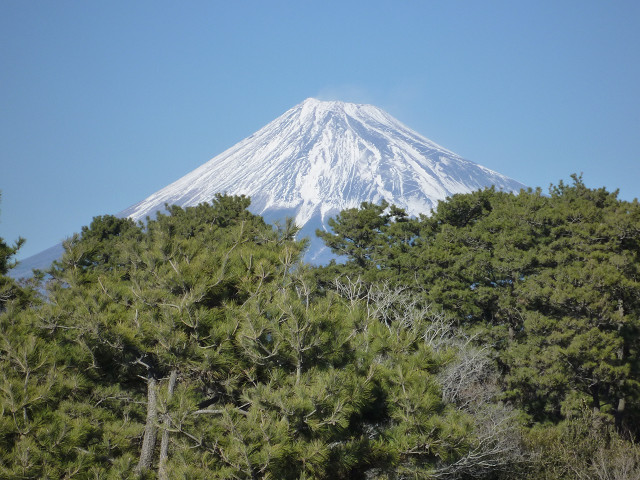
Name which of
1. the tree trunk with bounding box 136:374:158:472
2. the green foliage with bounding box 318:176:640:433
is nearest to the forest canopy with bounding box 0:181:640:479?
the tree trunk with bounding box 136:374:158:472

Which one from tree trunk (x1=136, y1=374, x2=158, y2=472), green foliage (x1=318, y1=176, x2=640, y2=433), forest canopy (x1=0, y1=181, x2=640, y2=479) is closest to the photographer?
forest canopy (x1=0, y1=181, x2=640, y2=479)

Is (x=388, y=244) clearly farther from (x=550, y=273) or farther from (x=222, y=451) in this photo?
(x=222, y=451)

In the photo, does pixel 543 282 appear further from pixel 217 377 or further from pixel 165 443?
pixel 165 443

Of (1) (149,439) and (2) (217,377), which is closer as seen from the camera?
(1) (149,439)

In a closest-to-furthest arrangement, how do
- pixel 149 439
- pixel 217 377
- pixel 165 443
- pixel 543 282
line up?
pixel 165 443 → pixel 149 439 → pixel 217 377 → pixel 543 282

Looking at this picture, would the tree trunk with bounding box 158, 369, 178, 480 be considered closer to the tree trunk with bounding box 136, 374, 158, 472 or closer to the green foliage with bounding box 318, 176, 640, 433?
the tree trunk with bounding box 136, 374, 158, 472

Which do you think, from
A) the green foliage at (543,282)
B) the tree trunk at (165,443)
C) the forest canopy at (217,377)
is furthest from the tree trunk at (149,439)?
the green foliage at (543,282)

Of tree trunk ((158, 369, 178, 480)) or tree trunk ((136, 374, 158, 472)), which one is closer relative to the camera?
tree trunk ((158, 369, 178, 480))

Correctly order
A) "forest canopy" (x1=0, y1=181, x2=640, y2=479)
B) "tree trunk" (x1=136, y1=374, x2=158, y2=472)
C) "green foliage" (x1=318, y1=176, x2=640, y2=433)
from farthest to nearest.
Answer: "green foliage" (x1=318, y1=176, x2=640, y2=433)
"tree trunk" (x1=136, y1=374, x2=158, y2=472)
"forest canopy" (x1=0, y1=181, x2=640, y2=479)

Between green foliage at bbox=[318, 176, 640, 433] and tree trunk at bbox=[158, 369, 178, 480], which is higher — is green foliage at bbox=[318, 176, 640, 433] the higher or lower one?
the higher one

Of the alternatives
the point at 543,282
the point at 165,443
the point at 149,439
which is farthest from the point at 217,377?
the point at 543,282

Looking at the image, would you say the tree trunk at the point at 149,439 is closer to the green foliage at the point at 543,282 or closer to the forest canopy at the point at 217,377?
the forest canopy at the point at 217,377

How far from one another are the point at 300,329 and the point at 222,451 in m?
1.42

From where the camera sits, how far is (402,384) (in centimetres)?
619
